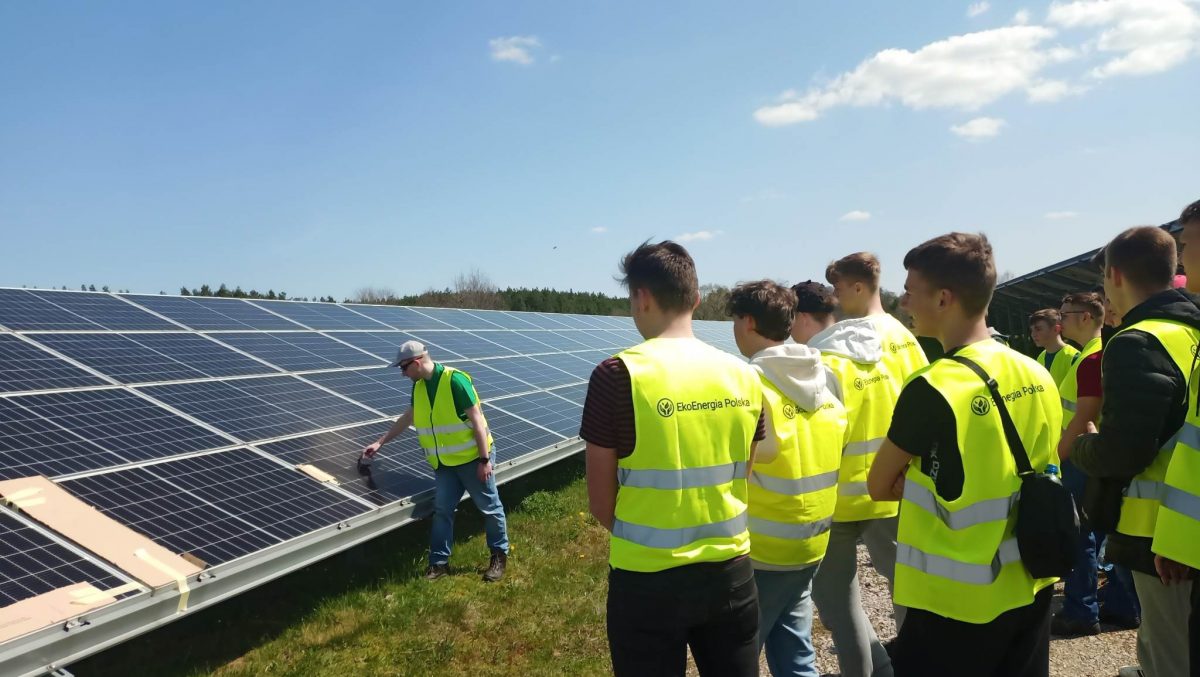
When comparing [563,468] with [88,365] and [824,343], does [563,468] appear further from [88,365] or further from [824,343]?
[824,343]

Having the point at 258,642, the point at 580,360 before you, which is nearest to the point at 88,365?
the point at 258,642

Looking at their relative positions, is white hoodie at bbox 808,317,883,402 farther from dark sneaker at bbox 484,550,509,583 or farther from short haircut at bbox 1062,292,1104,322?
dark sneaker at bbox 484,550,509,583

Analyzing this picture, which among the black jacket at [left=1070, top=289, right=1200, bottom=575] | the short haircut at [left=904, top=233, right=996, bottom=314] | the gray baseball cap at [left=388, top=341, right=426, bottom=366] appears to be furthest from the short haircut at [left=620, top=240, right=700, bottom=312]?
the gray baseball cap at [left=388, top=341, right=426, bottom=366]

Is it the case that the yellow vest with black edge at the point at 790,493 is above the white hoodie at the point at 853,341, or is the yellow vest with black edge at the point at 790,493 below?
below

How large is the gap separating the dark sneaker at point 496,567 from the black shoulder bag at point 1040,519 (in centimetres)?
478

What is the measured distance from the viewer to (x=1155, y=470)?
9.31 feet

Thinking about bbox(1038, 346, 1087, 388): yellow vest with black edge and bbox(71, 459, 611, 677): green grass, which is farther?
bbox(1038, 346, 1087, 388): yellow vest with black edge

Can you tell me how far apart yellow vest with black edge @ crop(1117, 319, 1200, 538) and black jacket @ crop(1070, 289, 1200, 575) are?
0.03 m

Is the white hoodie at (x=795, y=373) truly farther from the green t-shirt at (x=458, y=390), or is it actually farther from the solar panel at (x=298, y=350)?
the solar panel at (x=298, y=350)

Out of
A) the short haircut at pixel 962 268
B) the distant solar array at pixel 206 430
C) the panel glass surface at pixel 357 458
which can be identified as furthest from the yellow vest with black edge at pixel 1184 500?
the panel glass surface at pixel 357 458

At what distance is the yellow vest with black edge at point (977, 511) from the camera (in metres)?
2.34

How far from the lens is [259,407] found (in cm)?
650

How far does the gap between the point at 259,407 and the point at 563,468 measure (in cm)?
479

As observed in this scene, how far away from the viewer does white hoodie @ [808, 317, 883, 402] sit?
12.1 feet
